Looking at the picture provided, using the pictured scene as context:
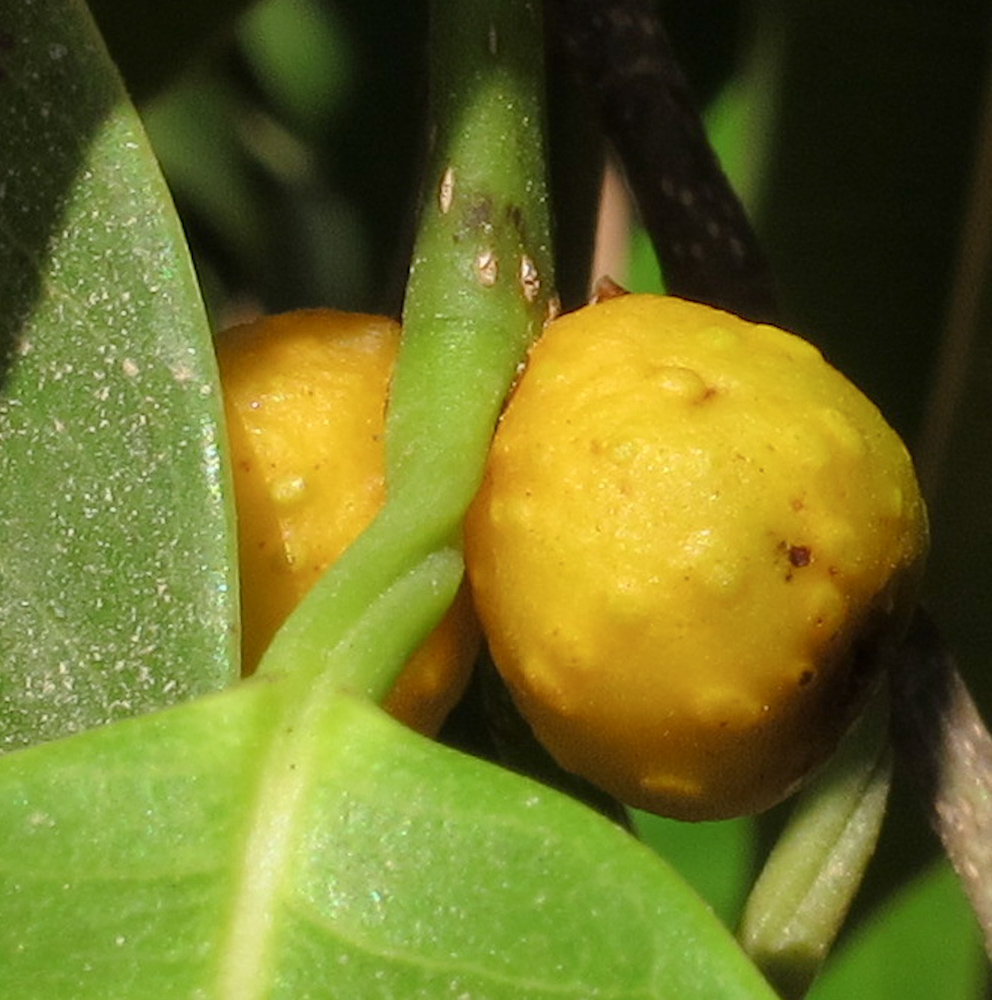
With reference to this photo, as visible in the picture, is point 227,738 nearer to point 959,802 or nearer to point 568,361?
point 568,361

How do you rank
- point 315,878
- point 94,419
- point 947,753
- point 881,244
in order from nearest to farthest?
point 315,878 → point 94,419 → point 947,753 → point 881,244

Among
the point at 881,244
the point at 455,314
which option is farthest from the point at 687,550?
the point at 881,244

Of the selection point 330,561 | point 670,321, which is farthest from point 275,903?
point 670,321

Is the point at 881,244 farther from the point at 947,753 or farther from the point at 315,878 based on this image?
the point at 315,878

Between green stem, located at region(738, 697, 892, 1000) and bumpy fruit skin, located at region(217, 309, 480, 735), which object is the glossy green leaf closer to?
green stem, located at region(738, 697, 892, 1000)

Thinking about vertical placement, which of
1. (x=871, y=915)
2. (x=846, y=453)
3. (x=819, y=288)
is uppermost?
(x=846, y=453)

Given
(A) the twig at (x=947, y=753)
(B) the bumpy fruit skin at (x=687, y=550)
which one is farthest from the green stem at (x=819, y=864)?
(B) the bumpy fruit skin at (x=687, y=550)
